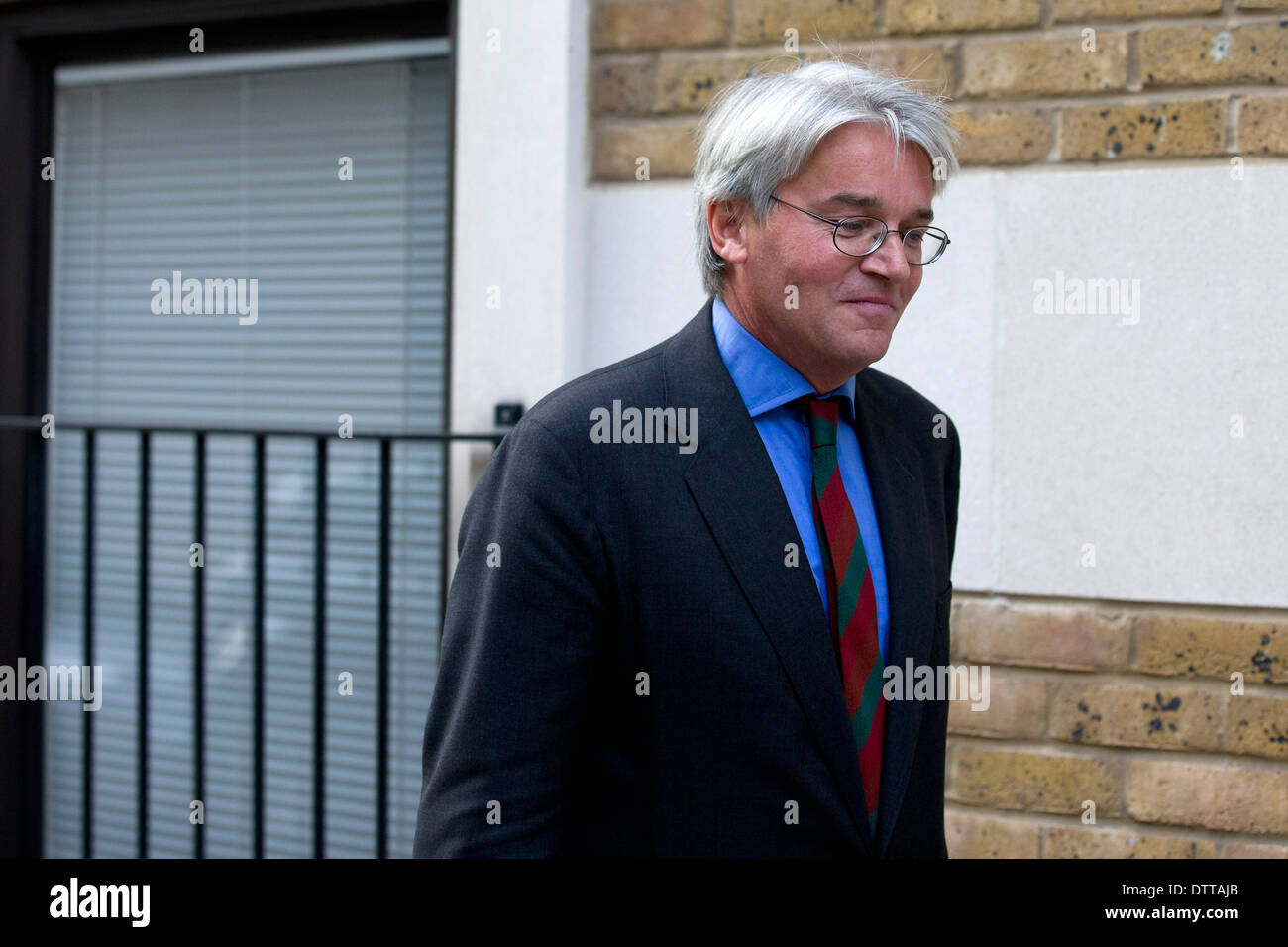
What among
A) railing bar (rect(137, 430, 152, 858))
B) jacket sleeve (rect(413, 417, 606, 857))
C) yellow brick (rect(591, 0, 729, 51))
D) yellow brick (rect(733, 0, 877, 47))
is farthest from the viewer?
railing bar (rect(137, 430, 152, 858))

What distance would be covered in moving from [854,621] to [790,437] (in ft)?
0.93

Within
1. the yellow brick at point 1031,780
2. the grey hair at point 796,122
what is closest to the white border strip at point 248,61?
the grey hair at point 796,122

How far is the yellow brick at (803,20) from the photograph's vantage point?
2.67m

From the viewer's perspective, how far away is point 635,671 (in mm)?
1522

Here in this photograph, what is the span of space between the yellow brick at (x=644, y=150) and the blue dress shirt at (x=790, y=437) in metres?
1.23

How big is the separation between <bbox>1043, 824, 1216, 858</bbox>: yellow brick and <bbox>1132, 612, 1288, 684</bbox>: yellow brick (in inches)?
14.3

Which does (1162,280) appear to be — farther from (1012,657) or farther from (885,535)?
(885,535)

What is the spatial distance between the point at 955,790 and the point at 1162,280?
48.7 inches

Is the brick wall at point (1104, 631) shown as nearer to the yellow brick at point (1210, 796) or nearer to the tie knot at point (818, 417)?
the yellow brick at point (1210, 796)

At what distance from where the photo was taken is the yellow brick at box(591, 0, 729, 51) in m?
2.77

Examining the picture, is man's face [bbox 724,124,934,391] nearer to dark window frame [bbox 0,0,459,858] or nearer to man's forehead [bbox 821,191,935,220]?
man's forehead [bbox 821,191,935,220]

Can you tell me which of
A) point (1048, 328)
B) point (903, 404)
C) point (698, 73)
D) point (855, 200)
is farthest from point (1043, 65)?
point (855, 200)

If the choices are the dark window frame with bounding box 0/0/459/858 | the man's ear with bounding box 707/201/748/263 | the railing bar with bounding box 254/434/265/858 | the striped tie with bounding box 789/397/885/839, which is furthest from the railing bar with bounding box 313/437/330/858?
the striped tie with bounding box 789/397/885/839

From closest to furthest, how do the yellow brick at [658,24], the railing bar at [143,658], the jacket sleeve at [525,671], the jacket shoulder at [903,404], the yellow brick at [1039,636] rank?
the jacket sleeve at [525,671], the jacket shoulder at [903,404], the yellow brick at [1039,636], the yellow brick at [658,24], the railing bar at [143,658]
